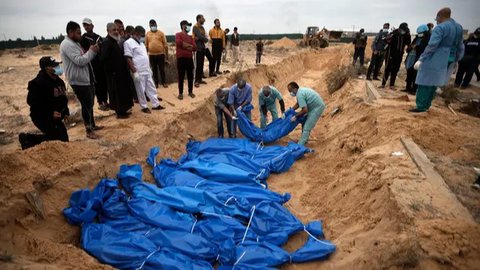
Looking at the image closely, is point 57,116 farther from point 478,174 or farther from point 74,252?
point 478,174

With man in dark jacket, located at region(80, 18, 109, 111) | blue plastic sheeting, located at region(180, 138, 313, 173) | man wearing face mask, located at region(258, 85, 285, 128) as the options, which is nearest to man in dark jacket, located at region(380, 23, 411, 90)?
man wearing face mask, located at region(258, 85, 285, 128)

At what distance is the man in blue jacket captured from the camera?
4859mm

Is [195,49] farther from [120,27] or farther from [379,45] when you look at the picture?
[379,45]

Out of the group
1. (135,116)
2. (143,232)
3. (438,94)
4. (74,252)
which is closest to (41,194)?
(74,252)

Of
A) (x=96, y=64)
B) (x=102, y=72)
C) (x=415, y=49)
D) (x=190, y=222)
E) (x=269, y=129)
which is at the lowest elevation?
(x=190, y=222)

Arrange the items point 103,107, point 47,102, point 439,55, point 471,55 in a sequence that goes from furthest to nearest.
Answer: point 471,55 < point 103,107 < point 439,55 < point 47,102

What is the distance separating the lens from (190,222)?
331 centimetres

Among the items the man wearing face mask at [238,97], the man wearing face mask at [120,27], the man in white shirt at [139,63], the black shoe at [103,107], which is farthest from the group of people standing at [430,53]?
the black shoe at [103,107]

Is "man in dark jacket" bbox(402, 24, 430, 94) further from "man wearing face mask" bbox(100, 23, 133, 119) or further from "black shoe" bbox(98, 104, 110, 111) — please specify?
"black shoe" bbox(98, 104, 110, 111)

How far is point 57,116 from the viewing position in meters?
3.78

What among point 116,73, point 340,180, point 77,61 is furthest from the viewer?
point 116,73

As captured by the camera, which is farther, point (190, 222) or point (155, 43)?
point (155, 43)

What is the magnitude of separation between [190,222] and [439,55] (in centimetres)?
514

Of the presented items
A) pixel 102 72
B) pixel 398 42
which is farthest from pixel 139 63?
pixel 398 42
